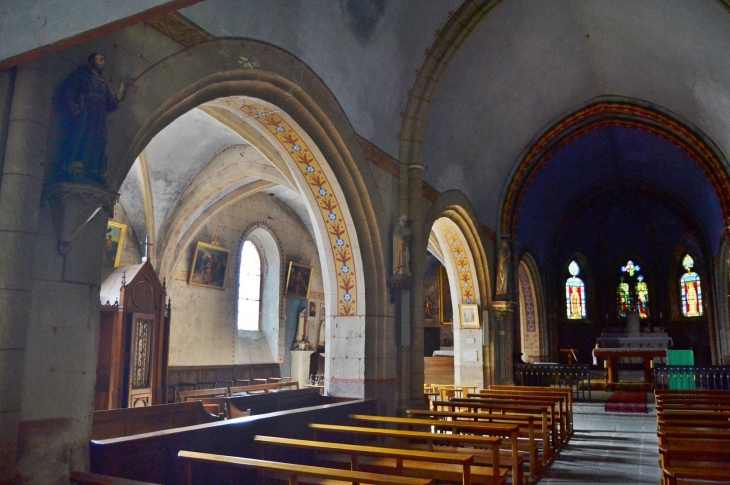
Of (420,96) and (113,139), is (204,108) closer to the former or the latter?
(420,96)

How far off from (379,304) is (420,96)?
3.57 metres

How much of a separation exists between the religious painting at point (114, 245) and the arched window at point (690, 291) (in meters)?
19.5

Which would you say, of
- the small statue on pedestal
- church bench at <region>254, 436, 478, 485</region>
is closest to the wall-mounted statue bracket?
church bench at <region>254, 436, 478, 485</region>

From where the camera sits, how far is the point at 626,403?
Result: 1341 cm

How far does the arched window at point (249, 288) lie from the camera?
17.0 m

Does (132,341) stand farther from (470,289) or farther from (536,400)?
(470,289)

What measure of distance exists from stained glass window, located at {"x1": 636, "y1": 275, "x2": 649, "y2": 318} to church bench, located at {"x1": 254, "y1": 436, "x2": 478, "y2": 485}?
20.1 metres

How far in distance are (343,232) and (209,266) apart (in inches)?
287

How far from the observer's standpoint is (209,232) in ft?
50.0

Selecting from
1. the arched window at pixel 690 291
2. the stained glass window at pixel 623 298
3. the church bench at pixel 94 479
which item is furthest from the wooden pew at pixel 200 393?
the arched window at pixel 690 291

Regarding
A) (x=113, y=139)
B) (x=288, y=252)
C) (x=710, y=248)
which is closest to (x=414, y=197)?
(x=113, y=139)

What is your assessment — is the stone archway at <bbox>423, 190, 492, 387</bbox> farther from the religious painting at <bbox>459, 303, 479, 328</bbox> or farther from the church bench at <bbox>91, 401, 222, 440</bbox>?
the church bench at <bbox>91, 401, 222, 440</bbox>

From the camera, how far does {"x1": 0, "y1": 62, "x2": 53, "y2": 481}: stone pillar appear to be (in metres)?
3.92

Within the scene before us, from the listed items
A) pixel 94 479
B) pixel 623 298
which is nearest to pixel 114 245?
pixel 94 479
